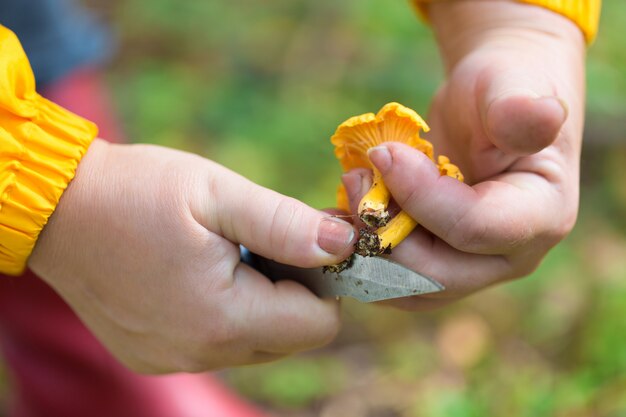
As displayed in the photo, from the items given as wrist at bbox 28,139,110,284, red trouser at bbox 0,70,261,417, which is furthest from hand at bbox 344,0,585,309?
red trouser at bbox 0,70,261,417

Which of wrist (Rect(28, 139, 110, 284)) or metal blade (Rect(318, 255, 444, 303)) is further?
wrist (Rect(28, 139, 110, 284))

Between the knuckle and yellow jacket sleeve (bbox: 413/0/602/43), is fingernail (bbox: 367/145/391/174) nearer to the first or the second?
the knuckle

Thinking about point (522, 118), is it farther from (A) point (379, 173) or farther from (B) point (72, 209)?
(B) point (72, 209)

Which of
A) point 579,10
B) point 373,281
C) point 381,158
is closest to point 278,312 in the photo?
point 373,281

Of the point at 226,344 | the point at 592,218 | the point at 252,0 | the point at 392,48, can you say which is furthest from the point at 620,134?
the point at 226,344

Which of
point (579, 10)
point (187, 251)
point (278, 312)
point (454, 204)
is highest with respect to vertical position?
point (579, 10)

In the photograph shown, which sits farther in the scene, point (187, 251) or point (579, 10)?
point (579, 10)
